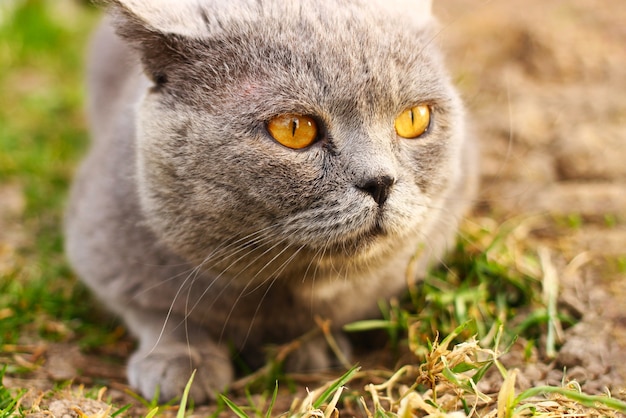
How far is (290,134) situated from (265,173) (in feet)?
0.34

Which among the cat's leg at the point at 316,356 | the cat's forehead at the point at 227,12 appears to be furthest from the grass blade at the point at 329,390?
the cat's forehead at the point at 227,12

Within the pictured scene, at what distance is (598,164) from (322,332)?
129 centimetres

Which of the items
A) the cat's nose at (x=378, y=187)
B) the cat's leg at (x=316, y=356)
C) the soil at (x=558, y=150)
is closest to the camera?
the cat's nose at (x=378, y=187)

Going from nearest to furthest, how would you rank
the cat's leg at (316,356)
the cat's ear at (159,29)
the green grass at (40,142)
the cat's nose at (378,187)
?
the cat's nose at (378,187)
the cat's ear at (159,29)
the cat's leg at (316,356)
the green grass at (40,142)

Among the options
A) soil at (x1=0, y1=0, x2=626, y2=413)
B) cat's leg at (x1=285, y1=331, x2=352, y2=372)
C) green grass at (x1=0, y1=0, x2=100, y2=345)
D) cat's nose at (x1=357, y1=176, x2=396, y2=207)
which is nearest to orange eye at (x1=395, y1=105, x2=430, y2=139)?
cat's nose at (x1=357, y1=176, x2=396, y2=207)

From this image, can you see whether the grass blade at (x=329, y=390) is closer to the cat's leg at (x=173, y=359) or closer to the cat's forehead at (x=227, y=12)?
the cat's leg at (x=173, y=359)

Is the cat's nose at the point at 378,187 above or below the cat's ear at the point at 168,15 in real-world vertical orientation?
below

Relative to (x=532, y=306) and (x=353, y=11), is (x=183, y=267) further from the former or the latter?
(x=532, y=306)

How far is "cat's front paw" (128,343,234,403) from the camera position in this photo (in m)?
1.74

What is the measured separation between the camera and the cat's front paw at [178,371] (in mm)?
1741

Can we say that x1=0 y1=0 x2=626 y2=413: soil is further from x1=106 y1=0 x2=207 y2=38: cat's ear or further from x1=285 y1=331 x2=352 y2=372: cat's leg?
x1=106 y1=0 x2=207 y2=38: cat's ear

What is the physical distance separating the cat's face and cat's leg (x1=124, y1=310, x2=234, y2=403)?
1.11 feet

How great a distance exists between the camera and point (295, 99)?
55.8 inches

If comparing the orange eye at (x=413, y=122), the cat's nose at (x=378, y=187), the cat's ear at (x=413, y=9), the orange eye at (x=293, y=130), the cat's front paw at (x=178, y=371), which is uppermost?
the cat's ear at (x=413, y=9)
